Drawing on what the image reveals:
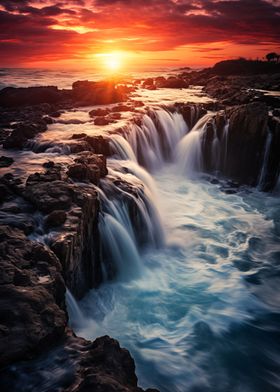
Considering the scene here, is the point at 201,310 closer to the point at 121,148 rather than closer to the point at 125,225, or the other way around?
the point at 125,225

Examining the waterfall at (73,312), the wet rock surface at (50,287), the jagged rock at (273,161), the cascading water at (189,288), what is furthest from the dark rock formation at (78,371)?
the jagged rock at (273,161)

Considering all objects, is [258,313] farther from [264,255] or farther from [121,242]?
[121,242]

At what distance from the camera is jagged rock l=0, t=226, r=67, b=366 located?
12.4 feet

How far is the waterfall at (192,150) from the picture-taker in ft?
58.8

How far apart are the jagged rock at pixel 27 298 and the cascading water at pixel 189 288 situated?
1.49m

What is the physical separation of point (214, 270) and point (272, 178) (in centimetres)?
807

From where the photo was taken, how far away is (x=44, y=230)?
255 inches

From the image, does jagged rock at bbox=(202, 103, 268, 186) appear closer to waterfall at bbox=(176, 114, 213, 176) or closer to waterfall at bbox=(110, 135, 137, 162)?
waterfall at bbox=(176, 114, 213, 176)

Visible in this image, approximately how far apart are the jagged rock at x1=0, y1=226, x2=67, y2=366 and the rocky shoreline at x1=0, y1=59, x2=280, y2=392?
0.01 metres

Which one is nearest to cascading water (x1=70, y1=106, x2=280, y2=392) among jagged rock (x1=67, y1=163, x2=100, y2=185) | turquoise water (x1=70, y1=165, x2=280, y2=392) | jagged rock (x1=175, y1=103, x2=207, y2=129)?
turquoise water (x1=70, y1=165, x2=280, y2=392)

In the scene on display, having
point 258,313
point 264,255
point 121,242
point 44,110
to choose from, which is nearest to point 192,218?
point 264,255

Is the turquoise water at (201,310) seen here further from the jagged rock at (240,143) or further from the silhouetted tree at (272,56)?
the silhouetted tree at (272,56)

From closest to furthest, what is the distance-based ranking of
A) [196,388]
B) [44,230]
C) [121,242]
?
[196,388] → [44,230] → [121,242]

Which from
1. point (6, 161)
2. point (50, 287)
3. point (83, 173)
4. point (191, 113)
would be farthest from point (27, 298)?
point (191, 113)
